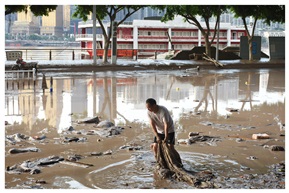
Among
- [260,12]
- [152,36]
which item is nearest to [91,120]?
[260,12]

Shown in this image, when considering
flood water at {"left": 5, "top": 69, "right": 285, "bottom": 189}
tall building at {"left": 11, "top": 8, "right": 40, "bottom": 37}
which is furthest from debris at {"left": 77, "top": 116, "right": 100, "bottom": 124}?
tall building at {"left": 11, "top": 8, "right": 40, "bottom": 37}

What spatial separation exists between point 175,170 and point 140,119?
527 centimetres

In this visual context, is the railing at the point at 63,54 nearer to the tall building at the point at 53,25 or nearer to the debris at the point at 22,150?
the tall building at the point at 53,25

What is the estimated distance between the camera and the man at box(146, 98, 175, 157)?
7758mm

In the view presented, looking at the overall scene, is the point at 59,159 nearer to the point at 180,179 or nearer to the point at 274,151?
the point at 180,179

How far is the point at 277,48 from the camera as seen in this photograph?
140 ft

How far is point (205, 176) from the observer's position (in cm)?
768

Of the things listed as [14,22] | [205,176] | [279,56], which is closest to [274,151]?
[205,176]

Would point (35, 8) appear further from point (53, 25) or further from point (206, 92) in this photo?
point (53, 25)

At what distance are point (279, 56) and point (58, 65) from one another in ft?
70.0

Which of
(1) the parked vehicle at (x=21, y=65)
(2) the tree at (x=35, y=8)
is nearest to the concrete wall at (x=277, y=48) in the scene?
(2) the tree at (x=35, y=8)

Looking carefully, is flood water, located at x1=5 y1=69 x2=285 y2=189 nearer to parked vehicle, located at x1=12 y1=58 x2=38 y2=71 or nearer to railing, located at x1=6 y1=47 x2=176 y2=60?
parked vehicle, located at x1=12 y1=58 x2=38 y2=71

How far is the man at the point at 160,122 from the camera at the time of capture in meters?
7.76

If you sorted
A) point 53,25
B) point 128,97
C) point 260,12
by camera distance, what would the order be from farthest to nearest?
point 53,25
point 260,12
point 128,97
